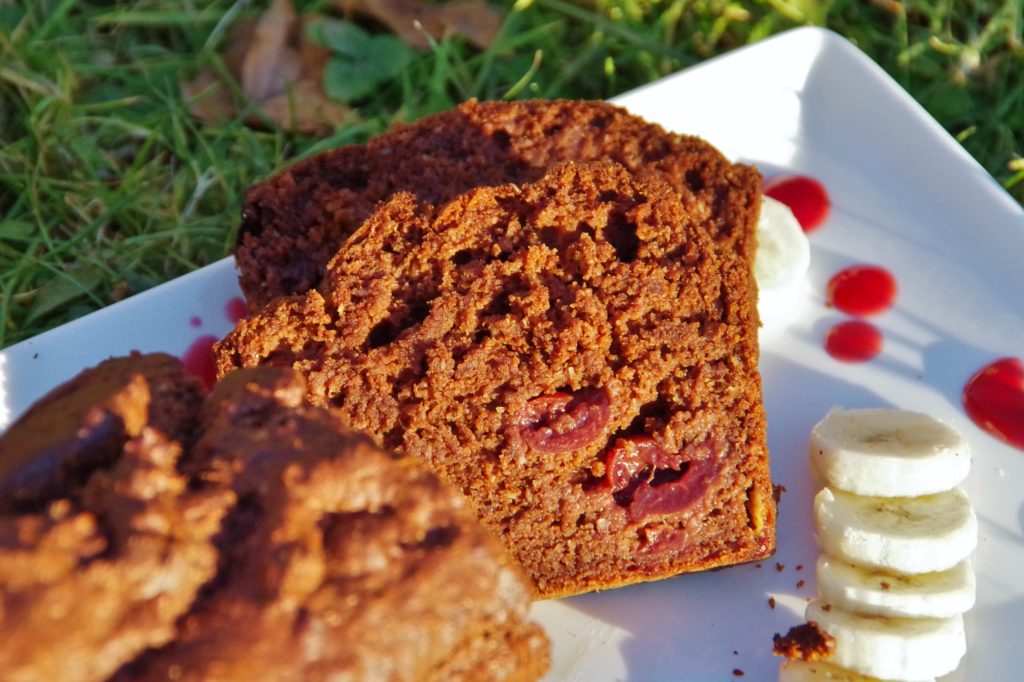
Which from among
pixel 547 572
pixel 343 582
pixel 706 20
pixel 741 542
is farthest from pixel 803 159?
pixel 343 582

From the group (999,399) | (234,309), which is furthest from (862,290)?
(234,309)

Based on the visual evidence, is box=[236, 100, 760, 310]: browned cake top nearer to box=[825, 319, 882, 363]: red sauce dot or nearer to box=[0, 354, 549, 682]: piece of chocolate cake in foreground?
box=[825, 319, 882, 363]: red sauce dot

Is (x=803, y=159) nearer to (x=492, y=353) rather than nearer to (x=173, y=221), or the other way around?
(x=492, y=353)

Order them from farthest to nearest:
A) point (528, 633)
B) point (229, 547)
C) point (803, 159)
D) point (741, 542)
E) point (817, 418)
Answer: point (803, 159) < point (817, 418) < point (741, 542) < point (528, 633) < point (229, 547)

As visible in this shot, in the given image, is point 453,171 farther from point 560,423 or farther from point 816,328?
point 816,328

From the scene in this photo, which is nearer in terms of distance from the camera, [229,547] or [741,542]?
[229,547]

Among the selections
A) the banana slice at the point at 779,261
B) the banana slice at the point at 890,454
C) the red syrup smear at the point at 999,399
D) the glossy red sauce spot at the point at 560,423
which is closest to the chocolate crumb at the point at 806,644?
the banana slice at the point at 890,454

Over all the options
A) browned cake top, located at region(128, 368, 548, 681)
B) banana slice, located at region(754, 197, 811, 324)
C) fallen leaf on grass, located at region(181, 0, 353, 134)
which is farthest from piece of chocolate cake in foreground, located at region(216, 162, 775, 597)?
fallen leaf on grass, located at region(181, 0, 353, 134)

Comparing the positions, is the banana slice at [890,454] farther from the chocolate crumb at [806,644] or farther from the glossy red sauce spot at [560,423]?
the glossy red sauce spot at [560,423]
